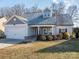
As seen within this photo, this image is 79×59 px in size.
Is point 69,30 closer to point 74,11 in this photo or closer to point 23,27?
point 23,27

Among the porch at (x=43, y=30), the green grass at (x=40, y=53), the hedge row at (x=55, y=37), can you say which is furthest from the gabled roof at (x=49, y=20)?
the green grass at (x=40, y=53)

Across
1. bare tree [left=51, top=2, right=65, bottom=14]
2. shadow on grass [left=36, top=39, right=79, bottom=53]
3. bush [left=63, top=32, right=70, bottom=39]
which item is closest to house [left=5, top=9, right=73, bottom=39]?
bush [left=63, top=32, right=70, bottom=39]

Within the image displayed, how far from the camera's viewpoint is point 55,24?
35812 mm

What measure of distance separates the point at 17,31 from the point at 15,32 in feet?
1.69

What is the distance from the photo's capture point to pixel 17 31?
35688 mm

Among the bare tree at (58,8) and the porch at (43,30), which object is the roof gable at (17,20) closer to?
the porch at (43,30)

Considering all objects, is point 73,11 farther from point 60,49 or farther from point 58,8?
point 60,49

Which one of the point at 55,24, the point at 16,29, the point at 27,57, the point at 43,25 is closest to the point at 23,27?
the point at 16,29

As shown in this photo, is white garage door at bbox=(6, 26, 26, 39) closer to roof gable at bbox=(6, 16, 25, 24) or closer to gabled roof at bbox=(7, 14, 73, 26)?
roof gable at bbox=(6, 16, 25, 24)

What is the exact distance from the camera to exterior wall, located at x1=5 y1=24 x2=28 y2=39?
115 feet

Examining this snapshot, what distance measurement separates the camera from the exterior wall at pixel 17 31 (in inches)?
1384

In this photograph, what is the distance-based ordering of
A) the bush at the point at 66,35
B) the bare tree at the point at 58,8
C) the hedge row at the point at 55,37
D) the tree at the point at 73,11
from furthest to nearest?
the tree at the point at 73,11 → the bare tree at the point at 58,8 → the bush at the point at 66,35 → the hedge row at the point at 55,37

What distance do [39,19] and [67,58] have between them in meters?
23.3

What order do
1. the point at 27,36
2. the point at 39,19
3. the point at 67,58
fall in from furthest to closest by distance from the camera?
the point at 39,19
the point at 27,36
the point at 67,58
